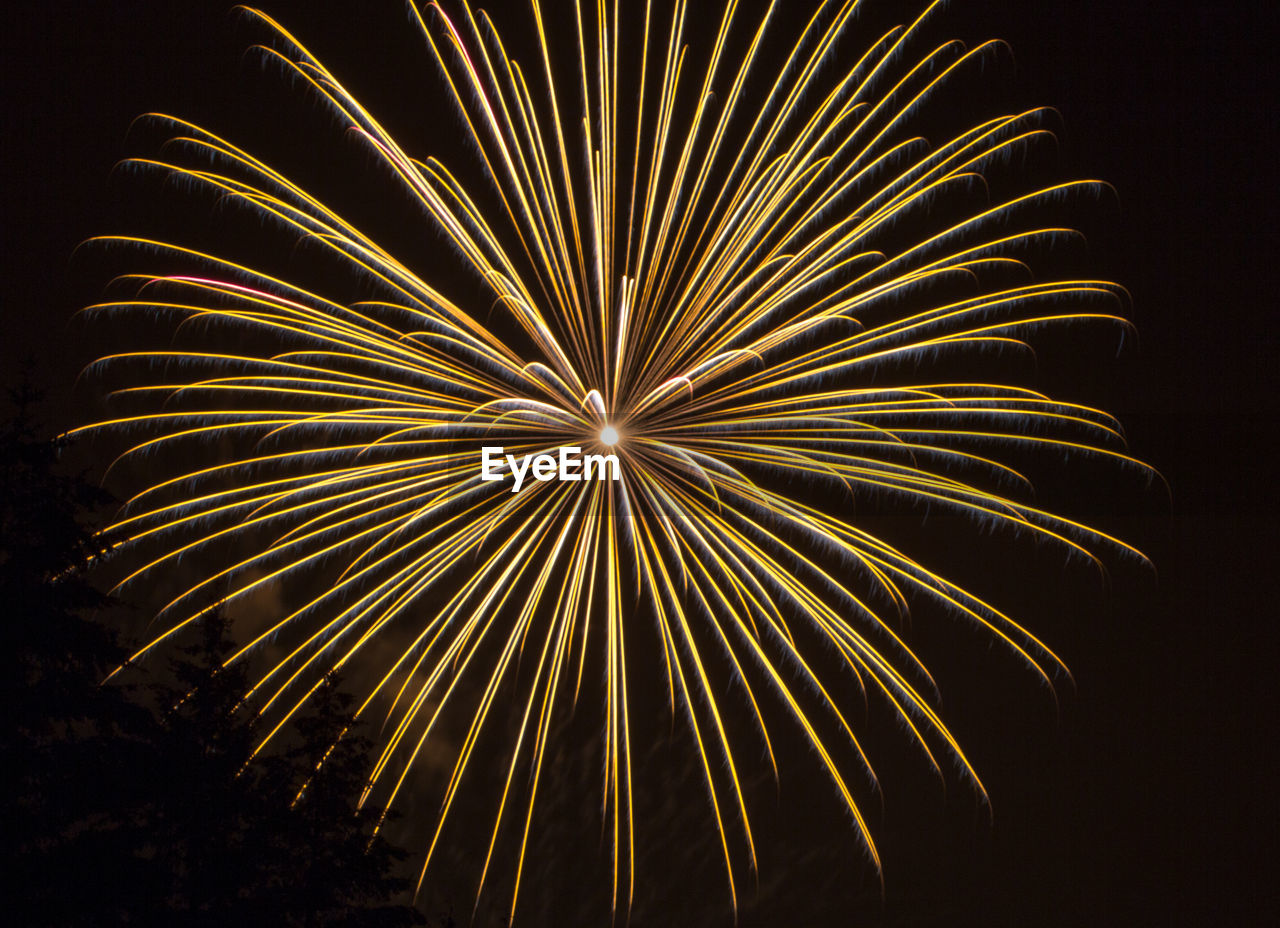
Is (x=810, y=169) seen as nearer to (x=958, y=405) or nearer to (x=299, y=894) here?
(x=958, y=405)

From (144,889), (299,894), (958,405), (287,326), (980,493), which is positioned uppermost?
(287,326)

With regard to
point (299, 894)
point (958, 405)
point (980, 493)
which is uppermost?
point (958, 405)

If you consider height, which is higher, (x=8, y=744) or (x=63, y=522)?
(x=63, y=522)

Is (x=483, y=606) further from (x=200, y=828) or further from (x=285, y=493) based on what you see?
(x=200, y=828)

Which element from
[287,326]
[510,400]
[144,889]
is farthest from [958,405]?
[144,889]

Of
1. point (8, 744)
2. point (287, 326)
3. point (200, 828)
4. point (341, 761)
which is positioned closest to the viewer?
point (8, 744)

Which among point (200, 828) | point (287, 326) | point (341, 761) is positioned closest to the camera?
point (200, 828)

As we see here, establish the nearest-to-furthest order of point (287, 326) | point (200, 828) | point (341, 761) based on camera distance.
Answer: point (200, 828) → point (341, 761) → point (287, 326)

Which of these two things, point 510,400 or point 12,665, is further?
point 510,400

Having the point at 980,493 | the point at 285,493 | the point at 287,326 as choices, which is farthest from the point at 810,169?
the point at 285,493
